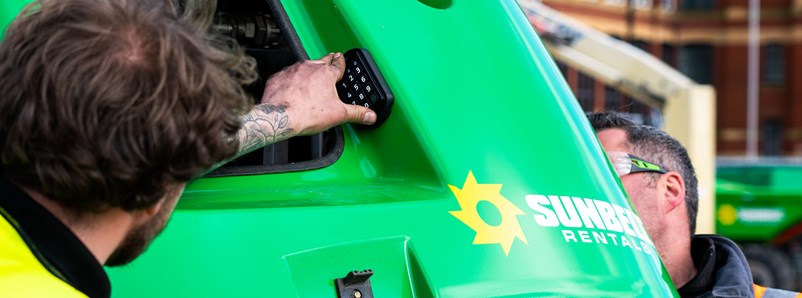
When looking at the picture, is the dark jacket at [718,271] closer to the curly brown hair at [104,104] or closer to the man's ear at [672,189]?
the man's ear at [672,189]

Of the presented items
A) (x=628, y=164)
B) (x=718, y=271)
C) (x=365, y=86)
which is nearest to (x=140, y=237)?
(x=365, y=86)

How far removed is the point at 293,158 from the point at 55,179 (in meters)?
1.05

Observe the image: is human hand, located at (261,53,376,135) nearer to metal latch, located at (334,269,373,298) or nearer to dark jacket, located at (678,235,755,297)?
metal latch, located at (334,269,373,298)

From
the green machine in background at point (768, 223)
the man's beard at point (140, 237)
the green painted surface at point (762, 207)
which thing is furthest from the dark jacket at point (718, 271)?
the green painted surface at point (762, 207)

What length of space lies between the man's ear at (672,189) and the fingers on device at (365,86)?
105 centimetres

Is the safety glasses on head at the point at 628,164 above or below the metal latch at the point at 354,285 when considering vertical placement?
below

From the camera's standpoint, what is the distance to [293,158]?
2.12 m

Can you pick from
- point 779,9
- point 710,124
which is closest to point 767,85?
point 779,9

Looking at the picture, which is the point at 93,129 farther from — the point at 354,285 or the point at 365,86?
the point at 365,86

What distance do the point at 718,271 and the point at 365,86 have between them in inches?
45.9

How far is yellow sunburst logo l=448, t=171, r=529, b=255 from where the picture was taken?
6.03ft

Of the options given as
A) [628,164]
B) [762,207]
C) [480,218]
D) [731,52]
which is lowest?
[731,52]

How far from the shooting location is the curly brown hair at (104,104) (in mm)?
1076

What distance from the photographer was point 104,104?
3.52 feet
